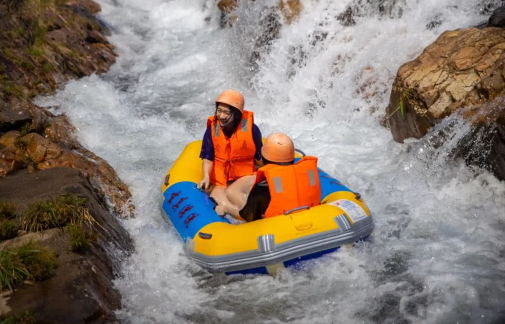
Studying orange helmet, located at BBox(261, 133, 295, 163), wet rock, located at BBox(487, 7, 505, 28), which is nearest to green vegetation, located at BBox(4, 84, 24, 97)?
orange helmet, located at BBox(261, 133, 295, 163)

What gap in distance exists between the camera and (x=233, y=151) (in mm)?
5938

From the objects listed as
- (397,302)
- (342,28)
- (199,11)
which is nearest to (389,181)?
(397,302)

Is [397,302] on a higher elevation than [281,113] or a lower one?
lower

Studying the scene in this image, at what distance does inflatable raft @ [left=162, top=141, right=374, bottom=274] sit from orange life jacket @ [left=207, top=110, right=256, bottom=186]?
549 millimetres

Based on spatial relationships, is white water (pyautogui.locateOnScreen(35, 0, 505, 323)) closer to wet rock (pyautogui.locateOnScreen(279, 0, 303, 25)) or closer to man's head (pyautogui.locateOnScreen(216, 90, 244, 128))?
wet rock (pyautogui.locateOnScreen(279, 0, 303, 25))

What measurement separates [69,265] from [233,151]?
207 centimetres

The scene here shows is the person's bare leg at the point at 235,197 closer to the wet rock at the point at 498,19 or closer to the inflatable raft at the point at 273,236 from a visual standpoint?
the inflatable raft at the point at 273,236

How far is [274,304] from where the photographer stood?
4906 millimetres

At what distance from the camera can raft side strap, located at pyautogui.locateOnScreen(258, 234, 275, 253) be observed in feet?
16.4

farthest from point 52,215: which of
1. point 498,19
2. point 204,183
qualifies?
point 498,19

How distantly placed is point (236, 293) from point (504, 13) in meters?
5.24

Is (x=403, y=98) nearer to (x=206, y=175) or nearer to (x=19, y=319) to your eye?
(x=206, y=175)

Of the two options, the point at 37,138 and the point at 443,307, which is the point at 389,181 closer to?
the point at 443,307

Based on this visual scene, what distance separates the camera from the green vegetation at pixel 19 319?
12.7 ft
